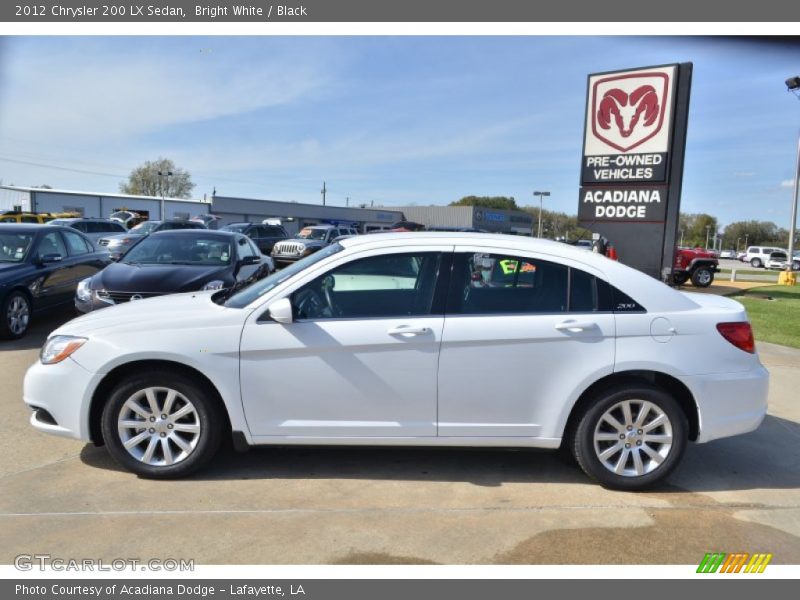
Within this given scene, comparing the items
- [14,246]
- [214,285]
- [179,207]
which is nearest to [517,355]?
[214,285]

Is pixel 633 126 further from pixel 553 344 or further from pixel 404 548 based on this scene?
pixel 404 548

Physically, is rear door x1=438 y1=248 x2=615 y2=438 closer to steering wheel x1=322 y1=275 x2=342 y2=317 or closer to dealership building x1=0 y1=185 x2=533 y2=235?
steering wheel x1=322 y1=275 x2=342 y2=317

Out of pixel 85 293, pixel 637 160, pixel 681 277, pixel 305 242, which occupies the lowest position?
pixel 681 277

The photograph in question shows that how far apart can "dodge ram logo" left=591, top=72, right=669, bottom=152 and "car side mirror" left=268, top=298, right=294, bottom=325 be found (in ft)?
38.9

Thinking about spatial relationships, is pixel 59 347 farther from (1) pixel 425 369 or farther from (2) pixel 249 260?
(2) pixel 249 260

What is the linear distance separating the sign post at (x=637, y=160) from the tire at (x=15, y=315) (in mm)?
11638

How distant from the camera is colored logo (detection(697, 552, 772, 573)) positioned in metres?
3.11

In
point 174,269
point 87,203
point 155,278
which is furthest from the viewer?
point 87,203

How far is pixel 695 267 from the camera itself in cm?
2120

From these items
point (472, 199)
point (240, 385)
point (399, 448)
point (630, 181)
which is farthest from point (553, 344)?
point (472, 199)

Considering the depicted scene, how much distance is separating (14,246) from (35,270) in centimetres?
54

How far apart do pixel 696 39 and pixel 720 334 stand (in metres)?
1.97

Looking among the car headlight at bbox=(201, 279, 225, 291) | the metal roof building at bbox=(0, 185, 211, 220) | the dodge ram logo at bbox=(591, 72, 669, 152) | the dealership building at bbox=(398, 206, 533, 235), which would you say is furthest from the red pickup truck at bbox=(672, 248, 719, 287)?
the metal roof building at bbox=(0, 185, 211, 220)

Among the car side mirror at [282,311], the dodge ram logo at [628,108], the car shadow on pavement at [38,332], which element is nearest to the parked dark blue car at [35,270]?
the car shadow on pavement at [38,332]
